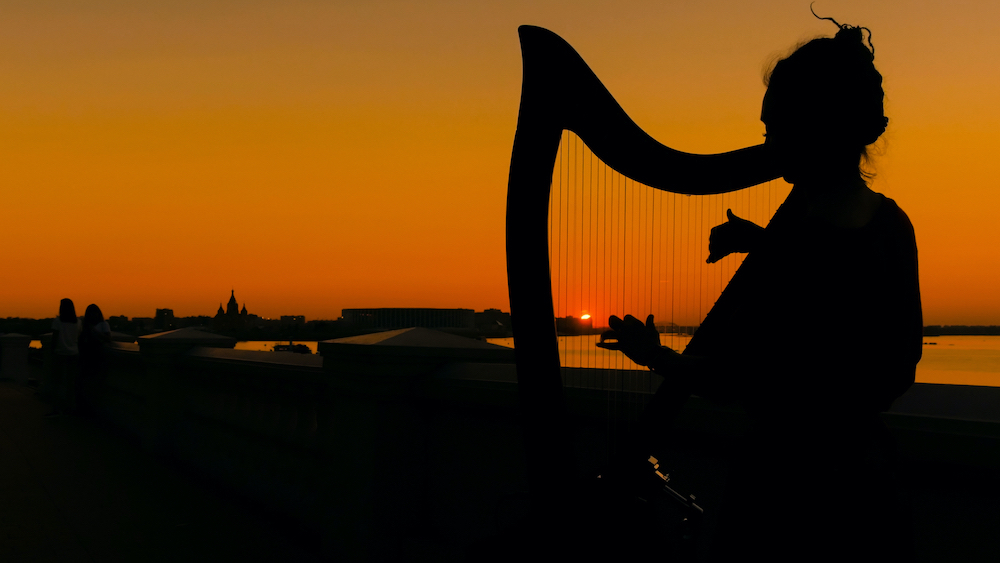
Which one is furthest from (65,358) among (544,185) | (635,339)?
(635,339)

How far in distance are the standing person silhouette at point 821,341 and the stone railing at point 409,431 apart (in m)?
0.59

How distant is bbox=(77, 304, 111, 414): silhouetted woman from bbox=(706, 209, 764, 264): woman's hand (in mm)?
10223

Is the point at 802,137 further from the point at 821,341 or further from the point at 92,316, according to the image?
the point at 92,316

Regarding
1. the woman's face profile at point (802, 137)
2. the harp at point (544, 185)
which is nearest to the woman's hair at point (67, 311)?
the harp at point (544, 185)

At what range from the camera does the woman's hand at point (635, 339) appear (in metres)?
1.45

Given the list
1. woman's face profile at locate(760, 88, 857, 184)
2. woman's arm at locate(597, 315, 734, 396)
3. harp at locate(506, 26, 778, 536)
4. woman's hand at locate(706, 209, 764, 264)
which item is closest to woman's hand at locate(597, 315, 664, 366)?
woman's arm at locate(597, 315, 734, 396)

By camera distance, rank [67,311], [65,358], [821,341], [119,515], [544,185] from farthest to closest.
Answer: [67,311] → [65,358] → [119,515] → [544,185] → [821,341]

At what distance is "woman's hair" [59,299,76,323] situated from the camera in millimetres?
10875

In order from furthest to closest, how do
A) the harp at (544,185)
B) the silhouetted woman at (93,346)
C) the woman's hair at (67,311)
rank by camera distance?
the woman's hair at (67,311)
the silhouetted woman at (93,346)
the harp at (544,185)

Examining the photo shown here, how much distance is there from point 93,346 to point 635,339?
10309mm

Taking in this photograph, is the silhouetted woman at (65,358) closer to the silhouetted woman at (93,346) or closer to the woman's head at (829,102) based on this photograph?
the silhouetted woman at (93,346)

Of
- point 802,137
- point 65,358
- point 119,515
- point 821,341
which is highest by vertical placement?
point 802,137

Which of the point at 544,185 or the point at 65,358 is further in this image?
the point at 65,358

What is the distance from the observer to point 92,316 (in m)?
9.94
